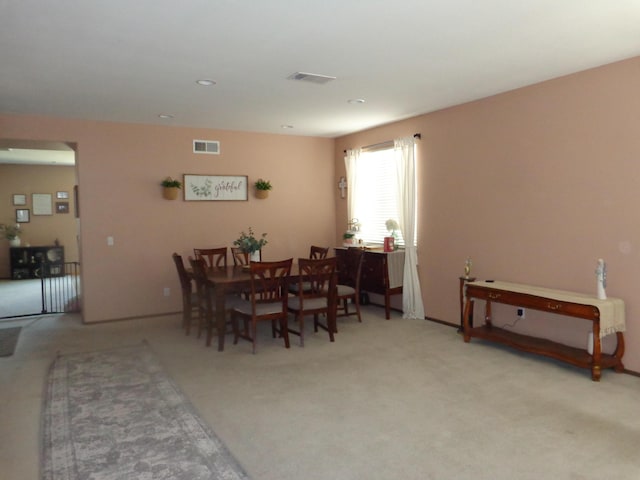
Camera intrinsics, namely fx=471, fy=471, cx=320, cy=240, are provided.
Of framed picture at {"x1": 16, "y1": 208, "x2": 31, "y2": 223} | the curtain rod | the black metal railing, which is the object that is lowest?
the black metal railing

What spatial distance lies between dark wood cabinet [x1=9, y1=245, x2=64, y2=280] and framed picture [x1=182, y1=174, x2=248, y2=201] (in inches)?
210

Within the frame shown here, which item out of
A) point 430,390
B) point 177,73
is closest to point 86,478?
point 430,390

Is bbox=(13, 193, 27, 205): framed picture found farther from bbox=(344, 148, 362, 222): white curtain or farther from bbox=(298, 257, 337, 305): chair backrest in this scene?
bbox=(298, 257, 337, 305): chair backrest

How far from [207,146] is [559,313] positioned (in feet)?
16.4

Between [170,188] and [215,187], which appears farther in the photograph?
[215,187]

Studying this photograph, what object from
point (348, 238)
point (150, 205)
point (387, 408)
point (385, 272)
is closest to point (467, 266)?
point (385, 272)

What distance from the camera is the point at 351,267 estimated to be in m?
6.49

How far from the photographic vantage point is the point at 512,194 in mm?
4906

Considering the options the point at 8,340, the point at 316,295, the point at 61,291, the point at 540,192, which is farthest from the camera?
the point at 61,291

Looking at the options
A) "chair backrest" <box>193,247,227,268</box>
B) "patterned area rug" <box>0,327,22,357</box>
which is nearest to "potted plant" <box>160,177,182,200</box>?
"chair backrest" <box>193,247,227,268</box>

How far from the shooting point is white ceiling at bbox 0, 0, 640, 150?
2850mm

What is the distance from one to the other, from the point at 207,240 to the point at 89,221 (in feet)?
5.12

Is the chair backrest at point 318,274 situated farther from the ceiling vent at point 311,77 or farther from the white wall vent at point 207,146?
the white wall vent at point 207,146

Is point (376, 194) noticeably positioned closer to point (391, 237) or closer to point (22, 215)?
point (391, 237)
